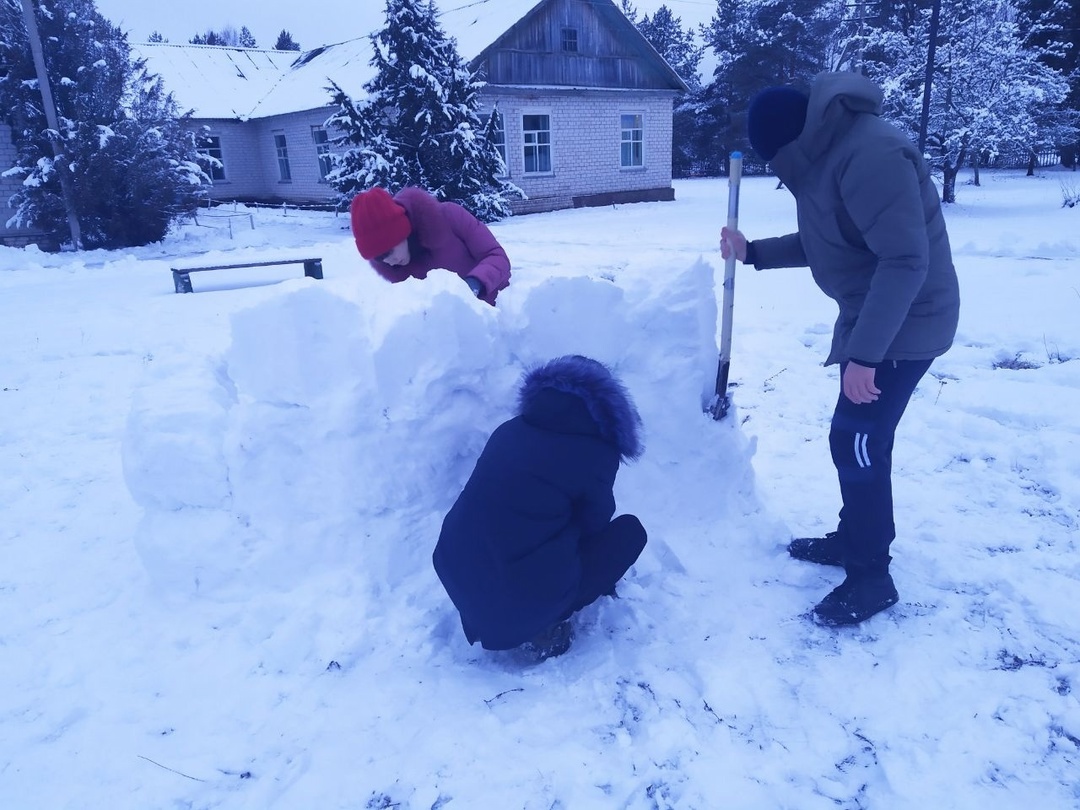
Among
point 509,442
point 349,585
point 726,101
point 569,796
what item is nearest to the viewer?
point 569,796

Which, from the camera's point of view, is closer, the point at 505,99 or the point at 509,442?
the point at 509,442

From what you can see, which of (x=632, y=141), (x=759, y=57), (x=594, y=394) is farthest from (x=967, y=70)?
(x=759, y=57)

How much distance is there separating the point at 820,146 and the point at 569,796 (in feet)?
6.94

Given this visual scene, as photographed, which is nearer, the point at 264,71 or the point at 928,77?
the point at 928,77

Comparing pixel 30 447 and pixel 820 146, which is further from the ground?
pixel 820 146

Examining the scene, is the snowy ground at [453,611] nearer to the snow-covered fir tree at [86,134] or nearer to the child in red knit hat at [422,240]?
the child in red knit hat at [422,240]

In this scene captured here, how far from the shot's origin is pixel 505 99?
58.5 ft

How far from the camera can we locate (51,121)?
12500mm

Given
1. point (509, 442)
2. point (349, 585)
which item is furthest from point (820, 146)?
point (349, 585)

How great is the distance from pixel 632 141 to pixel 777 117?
1992 centimetres

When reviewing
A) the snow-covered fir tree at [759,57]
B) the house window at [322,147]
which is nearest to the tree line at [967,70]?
the snow-covered fir tree at [759,57]

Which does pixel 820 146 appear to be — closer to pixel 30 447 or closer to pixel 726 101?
pixel 30 447

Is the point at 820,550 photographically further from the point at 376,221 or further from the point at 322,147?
the point at 322,147

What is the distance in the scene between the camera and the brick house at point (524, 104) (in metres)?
18.0
